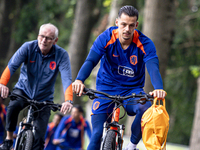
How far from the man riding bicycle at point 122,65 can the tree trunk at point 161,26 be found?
388 centimetres

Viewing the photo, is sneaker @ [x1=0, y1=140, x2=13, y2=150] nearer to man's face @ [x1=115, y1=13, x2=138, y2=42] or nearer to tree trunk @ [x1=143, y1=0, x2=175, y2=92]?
man's face @ [x1=115, y1=13, x2=138, y2=42]

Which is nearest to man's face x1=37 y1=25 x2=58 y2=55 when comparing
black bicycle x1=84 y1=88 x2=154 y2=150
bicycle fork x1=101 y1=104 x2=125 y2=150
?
black bicycle x1=84 y1=88 x2=154 y2=150

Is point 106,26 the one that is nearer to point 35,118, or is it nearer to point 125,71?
point 35,118

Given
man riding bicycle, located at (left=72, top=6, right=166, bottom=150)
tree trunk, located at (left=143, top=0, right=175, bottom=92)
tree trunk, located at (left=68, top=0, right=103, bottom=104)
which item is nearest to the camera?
man riding bicycle, located at (left=72, top=6, right=166, bottom=150)

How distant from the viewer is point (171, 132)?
1984cm

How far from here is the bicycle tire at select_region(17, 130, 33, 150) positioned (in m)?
5.23

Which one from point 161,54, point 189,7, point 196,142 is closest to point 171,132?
point 189,7

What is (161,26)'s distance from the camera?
8.91 meters

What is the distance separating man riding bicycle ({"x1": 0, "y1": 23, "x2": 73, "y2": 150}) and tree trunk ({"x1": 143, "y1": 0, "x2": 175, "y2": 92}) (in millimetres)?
3621

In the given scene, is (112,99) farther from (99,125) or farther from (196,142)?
(196,142)

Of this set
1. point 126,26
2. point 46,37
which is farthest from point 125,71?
point 46,37

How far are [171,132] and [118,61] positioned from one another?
1568cm

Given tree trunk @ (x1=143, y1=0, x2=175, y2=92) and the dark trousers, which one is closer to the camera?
the dark trousers

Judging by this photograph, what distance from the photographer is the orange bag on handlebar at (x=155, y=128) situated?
4.37 m
